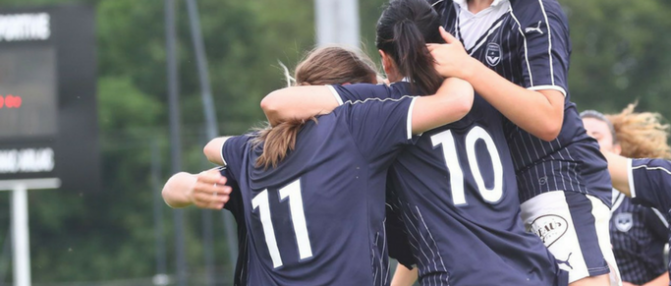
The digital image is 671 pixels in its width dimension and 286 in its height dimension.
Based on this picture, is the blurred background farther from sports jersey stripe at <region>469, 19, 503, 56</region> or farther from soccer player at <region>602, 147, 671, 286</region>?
sports jersey stripe at <region>469, 19, 503, 56</region>

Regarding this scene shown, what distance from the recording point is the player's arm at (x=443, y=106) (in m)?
2.68

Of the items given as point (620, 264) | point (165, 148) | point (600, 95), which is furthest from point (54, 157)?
point (600, 95)

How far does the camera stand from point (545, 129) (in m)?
2.80

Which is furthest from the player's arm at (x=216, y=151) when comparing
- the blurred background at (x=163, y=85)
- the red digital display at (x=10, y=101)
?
the blurred background at (x=163, y=85)

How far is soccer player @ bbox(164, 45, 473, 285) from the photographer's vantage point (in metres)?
2.72

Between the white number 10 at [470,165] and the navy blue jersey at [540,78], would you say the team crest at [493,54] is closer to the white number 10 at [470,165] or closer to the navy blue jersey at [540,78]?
the navy blue jersey at [540,78]

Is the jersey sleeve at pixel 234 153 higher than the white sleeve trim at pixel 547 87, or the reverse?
the white sleeve trim at pixel 547 87

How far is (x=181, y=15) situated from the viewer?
2659 centimetres

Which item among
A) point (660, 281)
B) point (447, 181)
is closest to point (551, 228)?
point (447, 181)

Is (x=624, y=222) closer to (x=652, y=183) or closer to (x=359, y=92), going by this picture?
(x=652, y=183)

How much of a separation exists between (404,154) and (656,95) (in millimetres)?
23775

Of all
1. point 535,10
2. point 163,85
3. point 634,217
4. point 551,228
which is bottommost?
point 634,217

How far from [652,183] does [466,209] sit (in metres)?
1.24

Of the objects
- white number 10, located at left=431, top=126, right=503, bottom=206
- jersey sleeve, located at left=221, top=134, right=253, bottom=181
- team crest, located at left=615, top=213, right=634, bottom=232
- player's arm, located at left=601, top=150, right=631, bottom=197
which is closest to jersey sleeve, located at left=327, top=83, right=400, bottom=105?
white number 10, located at left=431, top=126, right=503, bottom=206
